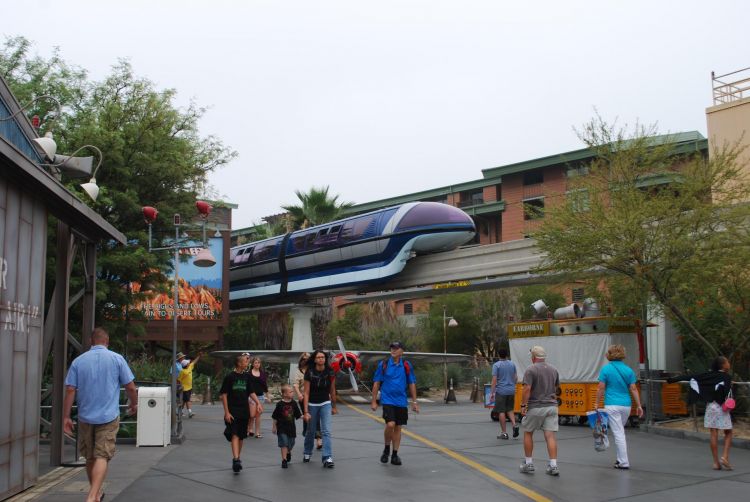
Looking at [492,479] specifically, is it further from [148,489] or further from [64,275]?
[64,275]

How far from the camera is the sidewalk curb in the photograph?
13.2m

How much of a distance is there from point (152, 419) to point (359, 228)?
17903 mm

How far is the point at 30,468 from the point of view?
8562mm

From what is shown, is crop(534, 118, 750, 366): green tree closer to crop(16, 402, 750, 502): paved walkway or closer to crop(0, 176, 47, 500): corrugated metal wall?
crop(16, 402, 750, 502): paved walkway

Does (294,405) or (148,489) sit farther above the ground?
(294,405)

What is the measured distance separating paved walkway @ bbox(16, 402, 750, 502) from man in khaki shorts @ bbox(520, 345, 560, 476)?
Result: 0.26m

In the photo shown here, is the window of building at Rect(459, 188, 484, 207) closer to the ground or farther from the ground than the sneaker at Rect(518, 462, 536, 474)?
farther from the ground

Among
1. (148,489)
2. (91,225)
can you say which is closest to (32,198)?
(91,225)

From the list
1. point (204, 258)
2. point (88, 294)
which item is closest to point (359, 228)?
point (204, 258)

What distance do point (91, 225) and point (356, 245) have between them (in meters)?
20.3

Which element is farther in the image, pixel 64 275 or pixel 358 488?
pixel 64 275

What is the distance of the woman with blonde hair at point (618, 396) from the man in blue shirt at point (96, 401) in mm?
6267

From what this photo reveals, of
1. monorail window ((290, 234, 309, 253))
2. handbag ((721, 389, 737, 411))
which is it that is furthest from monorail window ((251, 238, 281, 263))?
handbag ((721, 389, 737, 411))

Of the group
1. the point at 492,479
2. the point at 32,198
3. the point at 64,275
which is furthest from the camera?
the point at 64,275
